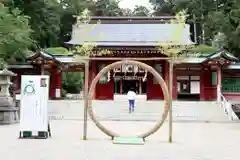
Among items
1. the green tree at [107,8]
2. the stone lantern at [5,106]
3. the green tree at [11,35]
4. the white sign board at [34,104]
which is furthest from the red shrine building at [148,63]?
the green tree at [107,8]

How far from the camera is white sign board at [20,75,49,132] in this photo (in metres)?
A: 11.2

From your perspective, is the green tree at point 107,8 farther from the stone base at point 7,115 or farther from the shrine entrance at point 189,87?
the stone base at point 7,115

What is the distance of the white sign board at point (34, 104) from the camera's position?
11164mm

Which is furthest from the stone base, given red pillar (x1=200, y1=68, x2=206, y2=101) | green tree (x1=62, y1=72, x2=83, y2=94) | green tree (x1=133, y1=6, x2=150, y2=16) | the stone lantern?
green tree (x1=133, y1=6, x2=150, y2=16)

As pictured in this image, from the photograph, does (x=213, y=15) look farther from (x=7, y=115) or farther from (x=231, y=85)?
(x=7, y=115)

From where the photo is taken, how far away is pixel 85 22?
34.3m

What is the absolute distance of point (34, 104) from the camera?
11250mm

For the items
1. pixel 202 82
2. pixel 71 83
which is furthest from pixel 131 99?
pixel 71 83

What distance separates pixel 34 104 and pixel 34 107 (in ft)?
0.30

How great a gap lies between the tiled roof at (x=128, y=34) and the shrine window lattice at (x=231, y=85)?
4.25 meters

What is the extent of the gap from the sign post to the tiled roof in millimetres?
17900

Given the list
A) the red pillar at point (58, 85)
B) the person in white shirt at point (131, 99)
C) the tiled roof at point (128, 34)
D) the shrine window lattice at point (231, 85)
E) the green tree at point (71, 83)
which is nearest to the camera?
the person in white shirt at point (131, 99)

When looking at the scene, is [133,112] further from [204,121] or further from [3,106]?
[3,106]

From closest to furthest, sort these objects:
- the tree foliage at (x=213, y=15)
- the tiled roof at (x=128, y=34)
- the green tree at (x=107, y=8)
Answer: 1. the tiled roof at (x=128, y=34)
2. the tree foliage at (x=213, y=15)
3. the green tree at (x=107, y=8)
